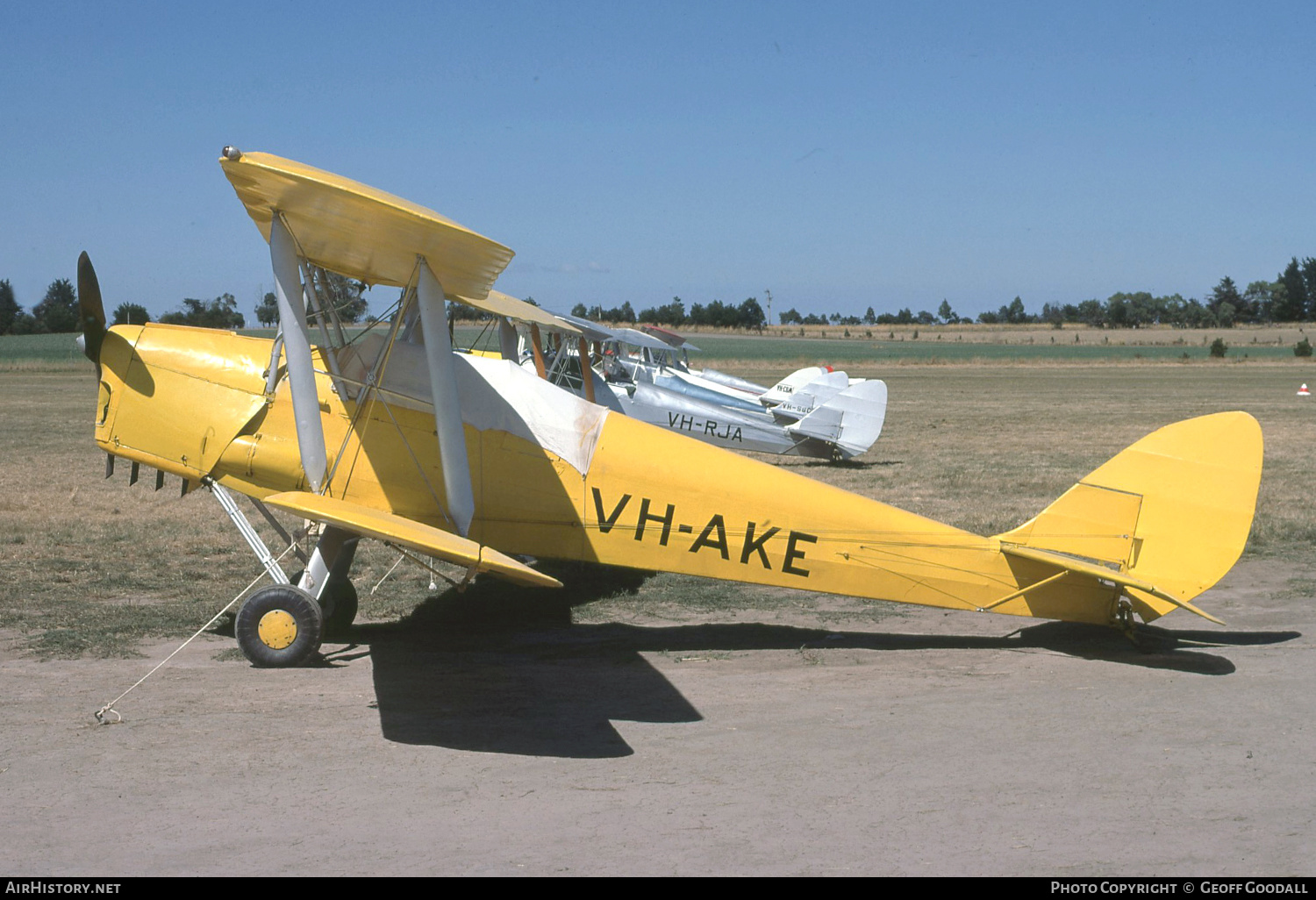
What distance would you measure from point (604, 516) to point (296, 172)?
2800mm

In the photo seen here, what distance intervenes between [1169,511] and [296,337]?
5417 mm

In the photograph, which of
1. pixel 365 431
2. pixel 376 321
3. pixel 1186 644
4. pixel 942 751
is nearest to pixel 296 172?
pixel 376 321

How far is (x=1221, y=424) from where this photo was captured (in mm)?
6836

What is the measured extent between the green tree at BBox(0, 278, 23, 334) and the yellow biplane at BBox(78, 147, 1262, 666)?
70.9 meters

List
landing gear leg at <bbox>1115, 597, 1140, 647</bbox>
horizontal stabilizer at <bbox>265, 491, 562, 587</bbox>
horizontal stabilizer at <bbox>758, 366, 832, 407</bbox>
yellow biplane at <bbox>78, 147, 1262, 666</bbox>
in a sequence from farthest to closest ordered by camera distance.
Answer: horizontal stabilizer at <bbox>758, 366, 832, 407</bbox>
landing gear leg at <bbox>1115, 597, 1140, 647</bbox>
yellow biplane at <bbox>78, 147, 1262, 666</bbox>
horizontal stabilizer at <bbox>265, 491, 562, 587</bbox>

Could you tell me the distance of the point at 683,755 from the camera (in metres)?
5.28

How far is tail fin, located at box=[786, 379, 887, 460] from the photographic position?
1805 cm

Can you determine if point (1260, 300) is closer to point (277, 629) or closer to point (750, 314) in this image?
point (750, 314)

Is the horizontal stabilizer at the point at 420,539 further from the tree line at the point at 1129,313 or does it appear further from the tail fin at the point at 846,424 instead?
the tree line at the point at 1129,313

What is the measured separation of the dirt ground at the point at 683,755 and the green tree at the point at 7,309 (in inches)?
2818

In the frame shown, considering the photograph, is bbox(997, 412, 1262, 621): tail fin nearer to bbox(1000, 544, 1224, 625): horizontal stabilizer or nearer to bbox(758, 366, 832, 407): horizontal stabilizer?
bbox(1000, 544, 1224, 625): horizontal stabilizer

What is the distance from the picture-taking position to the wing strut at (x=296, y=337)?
6219 mm

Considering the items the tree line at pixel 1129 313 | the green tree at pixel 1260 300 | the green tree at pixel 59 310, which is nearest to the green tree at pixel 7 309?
the green tree at pixel 59 310

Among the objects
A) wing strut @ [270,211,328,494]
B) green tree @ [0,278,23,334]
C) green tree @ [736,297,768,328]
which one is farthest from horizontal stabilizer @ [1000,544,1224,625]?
green tree @ [736,297,768,328]
